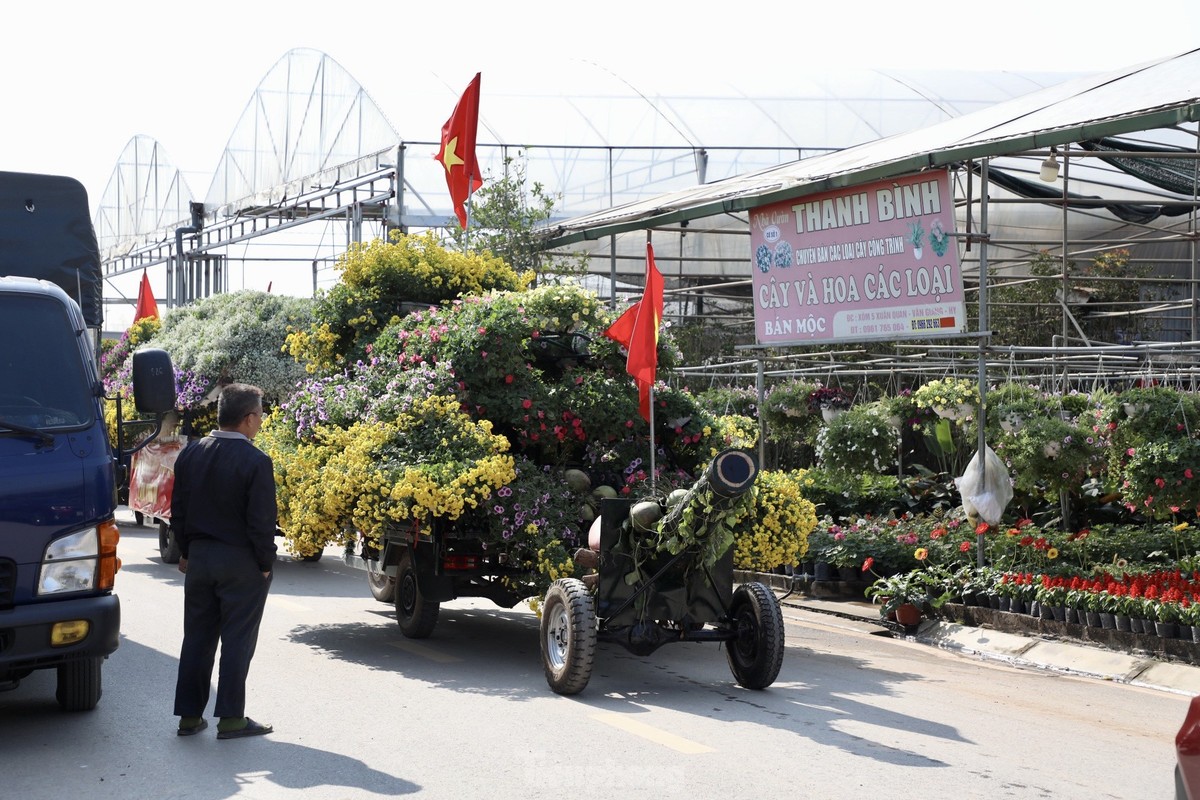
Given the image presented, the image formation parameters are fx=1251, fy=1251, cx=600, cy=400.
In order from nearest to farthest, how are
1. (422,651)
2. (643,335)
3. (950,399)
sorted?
(643,335)
(422,651)
(950,399)

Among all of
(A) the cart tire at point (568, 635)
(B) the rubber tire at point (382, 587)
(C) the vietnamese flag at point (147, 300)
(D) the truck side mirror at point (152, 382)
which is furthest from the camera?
(C) the vietnamese flag at point (147, 300)

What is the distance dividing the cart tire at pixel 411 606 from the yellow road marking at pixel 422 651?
106mm

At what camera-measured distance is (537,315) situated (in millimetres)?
9984

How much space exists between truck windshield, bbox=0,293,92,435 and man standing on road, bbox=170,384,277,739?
0.69m

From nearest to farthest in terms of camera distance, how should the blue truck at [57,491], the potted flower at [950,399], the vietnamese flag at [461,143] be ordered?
the blue truck at [57,491] < the potted flower at [950,399] < the vietnamese flag at [461,143]

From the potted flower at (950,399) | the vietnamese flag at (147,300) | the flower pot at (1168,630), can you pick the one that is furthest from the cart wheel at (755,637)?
the vietnamese flag at (147,300)

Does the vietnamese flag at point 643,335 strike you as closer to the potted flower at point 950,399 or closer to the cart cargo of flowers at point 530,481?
the cart cargo of flowers at point 530,481

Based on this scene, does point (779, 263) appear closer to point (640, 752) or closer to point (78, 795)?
point (640, 752)

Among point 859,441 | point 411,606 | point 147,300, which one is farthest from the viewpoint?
point 147,300

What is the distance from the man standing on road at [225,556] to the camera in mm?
6652

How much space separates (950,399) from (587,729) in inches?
291

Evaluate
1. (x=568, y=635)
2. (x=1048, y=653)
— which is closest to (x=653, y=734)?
(x=568, y=635)

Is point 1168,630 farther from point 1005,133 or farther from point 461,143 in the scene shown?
point 461,143

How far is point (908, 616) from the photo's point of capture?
11695mm
